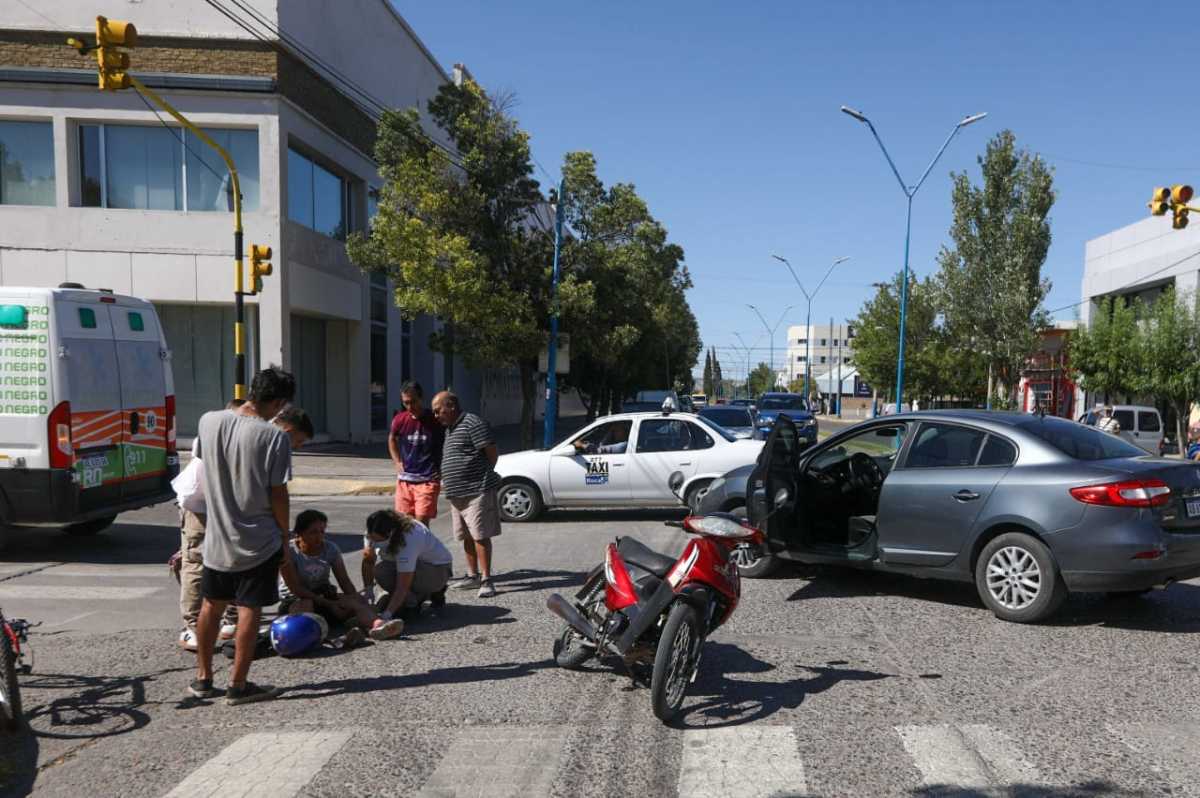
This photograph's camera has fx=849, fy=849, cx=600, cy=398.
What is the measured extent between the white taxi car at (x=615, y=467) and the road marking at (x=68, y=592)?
493 centimetres

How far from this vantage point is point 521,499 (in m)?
11.6

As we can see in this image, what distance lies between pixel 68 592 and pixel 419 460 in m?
3.30

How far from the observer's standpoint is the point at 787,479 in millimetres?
7008

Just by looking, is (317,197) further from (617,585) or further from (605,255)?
(617,585)

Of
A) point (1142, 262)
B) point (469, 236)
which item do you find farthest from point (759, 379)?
point (469, 236)

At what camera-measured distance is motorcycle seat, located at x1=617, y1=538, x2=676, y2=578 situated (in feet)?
15.8

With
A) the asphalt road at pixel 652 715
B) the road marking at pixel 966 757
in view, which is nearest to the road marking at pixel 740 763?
the asphalt road at pixel 652 715

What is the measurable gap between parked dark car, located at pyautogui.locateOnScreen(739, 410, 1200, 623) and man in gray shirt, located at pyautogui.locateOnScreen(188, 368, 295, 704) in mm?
3900

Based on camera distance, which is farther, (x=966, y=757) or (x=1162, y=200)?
(x=1162, y=200)

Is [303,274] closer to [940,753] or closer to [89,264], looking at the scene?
[89,264]

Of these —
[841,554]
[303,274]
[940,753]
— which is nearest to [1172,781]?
[940,753]

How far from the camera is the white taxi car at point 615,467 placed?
11461mm

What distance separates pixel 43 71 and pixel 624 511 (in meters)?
17.3

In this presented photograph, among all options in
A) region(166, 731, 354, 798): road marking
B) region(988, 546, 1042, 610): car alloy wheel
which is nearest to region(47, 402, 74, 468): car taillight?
region(166, 731, 354, 798): road marking
